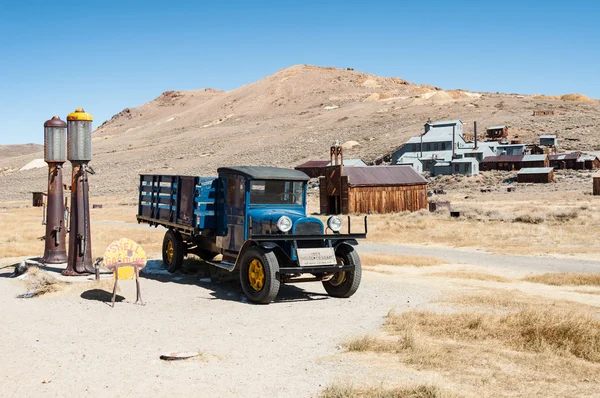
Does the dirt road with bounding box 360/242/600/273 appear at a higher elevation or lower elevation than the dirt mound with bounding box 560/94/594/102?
lower

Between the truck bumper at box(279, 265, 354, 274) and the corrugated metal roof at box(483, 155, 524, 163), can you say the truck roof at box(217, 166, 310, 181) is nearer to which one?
the truck bumper at box(279, 265, 354, 274)

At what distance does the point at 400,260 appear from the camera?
19.6 metres

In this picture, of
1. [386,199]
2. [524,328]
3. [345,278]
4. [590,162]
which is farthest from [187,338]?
[590,162]

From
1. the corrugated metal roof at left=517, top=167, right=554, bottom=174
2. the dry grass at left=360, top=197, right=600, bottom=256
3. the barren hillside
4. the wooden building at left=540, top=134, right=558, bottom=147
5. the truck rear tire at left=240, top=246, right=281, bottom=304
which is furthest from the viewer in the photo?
the barren hillside

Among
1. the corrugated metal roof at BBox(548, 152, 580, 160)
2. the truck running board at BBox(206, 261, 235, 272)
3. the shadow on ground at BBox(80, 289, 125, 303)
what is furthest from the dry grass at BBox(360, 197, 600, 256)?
the corrugated metal roof at BBox(548, 152, 580, 160)

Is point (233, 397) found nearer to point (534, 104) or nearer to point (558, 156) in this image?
point (558, 156)

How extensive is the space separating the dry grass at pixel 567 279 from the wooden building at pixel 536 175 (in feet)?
190

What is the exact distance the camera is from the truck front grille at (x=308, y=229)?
1266 cm

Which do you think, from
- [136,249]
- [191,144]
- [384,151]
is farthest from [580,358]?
[191,144]

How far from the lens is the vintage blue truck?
490 inches

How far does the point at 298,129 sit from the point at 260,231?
11490 cm

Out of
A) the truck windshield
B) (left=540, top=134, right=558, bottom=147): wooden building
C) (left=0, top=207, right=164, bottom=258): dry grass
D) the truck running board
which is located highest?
(left=540, top=134, right=558, bottom=147): wooden building

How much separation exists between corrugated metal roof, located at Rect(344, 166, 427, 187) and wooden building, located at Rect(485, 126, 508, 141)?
195 ft

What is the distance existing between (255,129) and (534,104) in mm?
61342
